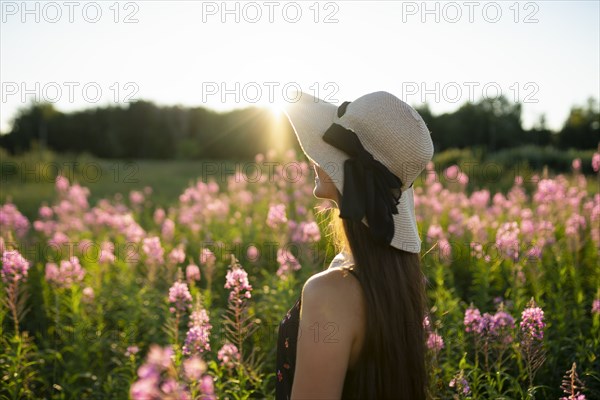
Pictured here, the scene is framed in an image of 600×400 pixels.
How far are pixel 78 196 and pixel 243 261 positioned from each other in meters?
3.23

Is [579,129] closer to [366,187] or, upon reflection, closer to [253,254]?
[253,254]

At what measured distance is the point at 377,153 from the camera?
194 cm

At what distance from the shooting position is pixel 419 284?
2018mm

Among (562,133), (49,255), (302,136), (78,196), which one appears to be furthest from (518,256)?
(562,133)

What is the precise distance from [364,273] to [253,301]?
11.1ft

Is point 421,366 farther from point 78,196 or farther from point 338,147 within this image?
point 78,196

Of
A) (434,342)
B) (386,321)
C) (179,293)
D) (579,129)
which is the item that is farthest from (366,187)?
(579,129)

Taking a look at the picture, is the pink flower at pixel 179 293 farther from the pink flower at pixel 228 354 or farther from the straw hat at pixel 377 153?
the straw hat at pixel 377 153

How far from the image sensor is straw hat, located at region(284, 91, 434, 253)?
184 cm

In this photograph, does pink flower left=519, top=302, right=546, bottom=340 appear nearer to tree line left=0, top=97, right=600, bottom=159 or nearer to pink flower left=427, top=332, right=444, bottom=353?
pink flower left=427, top=332, right=444, bottom=353

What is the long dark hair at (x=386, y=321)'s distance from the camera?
1813 mm

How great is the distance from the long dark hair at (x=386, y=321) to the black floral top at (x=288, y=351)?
0.09m

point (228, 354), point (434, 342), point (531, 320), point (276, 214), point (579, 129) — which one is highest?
point (579, 129)

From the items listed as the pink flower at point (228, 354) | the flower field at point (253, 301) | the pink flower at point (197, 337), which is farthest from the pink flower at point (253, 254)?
the pink flower at point (197, 337)
